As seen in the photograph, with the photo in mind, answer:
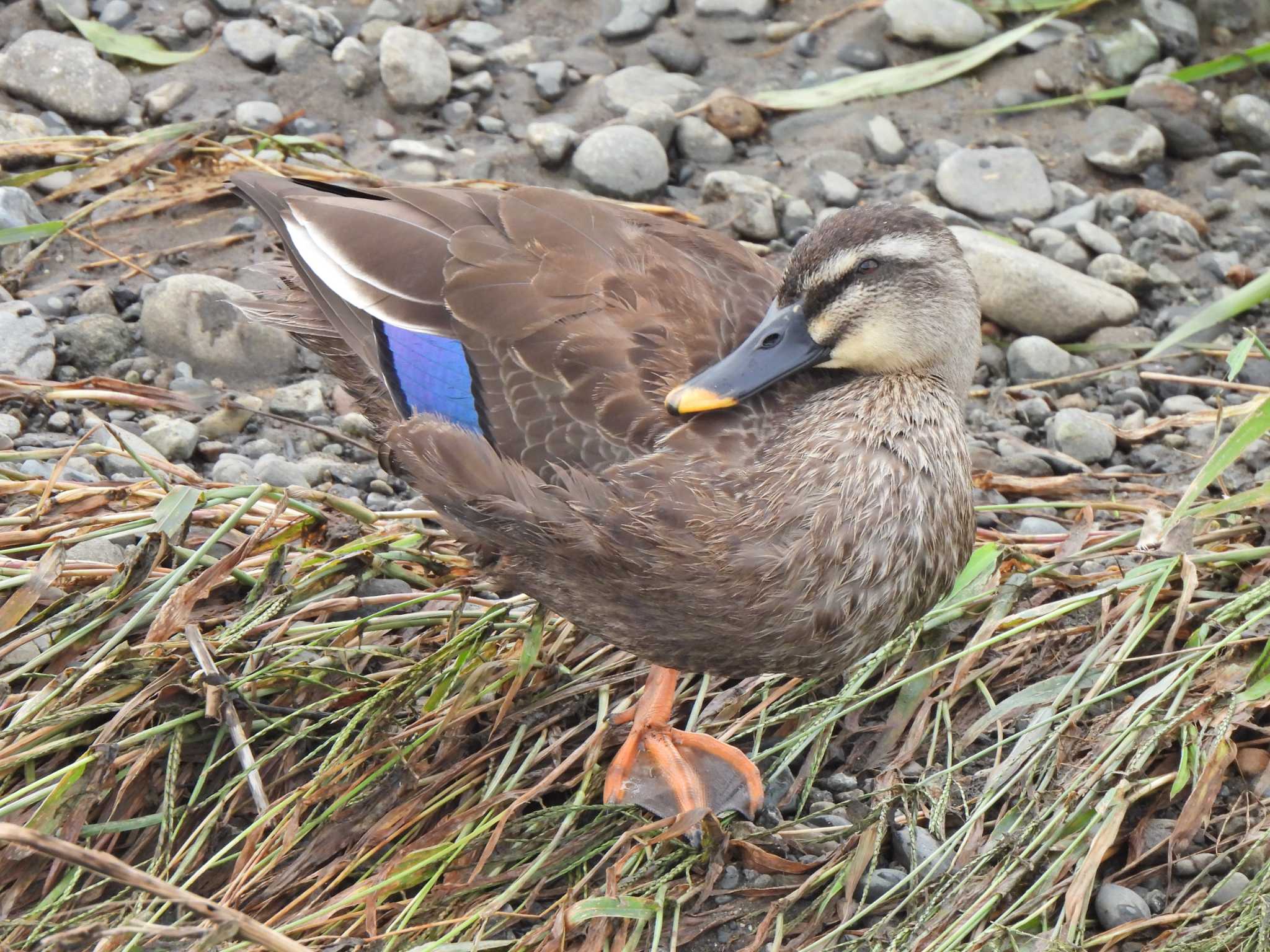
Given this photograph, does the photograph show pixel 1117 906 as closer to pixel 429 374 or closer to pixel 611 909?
pixel 611 909

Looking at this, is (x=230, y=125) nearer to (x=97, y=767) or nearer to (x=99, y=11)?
(x=99, y=11)

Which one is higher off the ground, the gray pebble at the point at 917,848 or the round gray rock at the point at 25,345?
the round gray rock at the point at 25,345

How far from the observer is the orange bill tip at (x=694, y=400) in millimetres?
2799

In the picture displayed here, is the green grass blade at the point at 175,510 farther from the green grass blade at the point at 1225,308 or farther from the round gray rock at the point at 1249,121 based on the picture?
the round gray rock at the point at 1249,121

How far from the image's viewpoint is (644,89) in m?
5.42

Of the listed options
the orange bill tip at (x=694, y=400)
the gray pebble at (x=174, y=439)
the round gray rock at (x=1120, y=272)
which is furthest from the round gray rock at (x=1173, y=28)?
the gray pebble at (x=174, y=439)

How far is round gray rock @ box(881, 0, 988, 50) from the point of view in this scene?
5699 millimetres

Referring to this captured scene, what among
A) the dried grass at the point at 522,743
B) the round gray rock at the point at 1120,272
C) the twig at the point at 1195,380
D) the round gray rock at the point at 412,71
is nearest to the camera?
the dried grass at the point at 522,743

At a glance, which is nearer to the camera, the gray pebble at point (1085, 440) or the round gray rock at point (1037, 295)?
the gray pebble at point (1085, 440)

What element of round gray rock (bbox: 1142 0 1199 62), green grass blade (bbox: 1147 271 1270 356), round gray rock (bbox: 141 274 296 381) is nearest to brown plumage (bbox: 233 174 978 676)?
green grass blade (bbox: 1147 271 1270 356)

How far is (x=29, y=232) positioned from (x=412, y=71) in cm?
169

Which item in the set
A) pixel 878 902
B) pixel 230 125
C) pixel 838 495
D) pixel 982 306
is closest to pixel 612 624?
pixel 838 495

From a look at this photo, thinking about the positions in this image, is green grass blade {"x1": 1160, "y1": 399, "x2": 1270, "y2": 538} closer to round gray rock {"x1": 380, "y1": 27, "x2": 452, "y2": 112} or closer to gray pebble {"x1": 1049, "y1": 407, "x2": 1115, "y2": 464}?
gray pebble {"x1": 1049, "y1": 407, "x2": 1115, "y2": 464}

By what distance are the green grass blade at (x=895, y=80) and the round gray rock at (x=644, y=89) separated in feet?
0.86
